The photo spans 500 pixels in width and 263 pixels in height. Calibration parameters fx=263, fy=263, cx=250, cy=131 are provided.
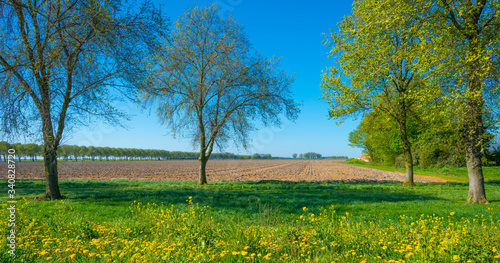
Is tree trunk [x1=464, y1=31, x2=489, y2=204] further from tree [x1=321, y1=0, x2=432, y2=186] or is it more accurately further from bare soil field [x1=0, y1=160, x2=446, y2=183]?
bare soil field [x1=0, y1=160, x2=446, y2=183]

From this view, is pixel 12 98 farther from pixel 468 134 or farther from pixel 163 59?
pixel 468 134

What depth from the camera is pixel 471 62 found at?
425 inches

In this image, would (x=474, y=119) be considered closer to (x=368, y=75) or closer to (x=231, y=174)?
(x=368, y=75)

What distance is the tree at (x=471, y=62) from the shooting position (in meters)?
10.4

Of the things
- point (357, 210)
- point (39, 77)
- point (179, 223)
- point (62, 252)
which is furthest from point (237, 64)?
point (62, 252)

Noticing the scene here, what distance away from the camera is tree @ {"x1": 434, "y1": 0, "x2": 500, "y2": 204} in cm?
1043

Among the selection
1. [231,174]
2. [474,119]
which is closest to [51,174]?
[474,119]

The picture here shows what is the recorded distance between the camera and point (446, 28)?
11484mm

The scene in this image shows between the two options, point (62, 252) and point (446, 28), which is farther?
point (446, 28)

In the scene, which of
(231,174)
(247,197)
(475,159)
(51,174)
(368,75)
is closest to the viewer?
(475,159)

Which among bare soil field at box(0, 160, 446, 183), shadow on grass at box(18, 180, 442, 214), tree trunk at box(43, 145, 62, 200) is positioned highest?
tree trunk at box(43, 145, 62, 200)

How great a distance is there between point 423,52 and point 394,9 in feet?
9.11

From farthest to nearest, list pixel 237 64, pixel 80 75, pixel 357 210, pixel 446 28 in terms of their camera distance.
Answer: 1. pixel 237 64
2. pixel 80 75
3. pixel 446 28
4. pixel 357 210

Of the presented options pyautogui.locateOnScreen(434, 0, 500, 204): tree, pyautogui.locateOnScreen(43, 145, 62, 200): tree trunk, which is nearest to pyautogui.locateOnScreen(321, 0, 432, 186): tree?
pyautogui.locateOnScreen(434, 0, 500, 204): tree
